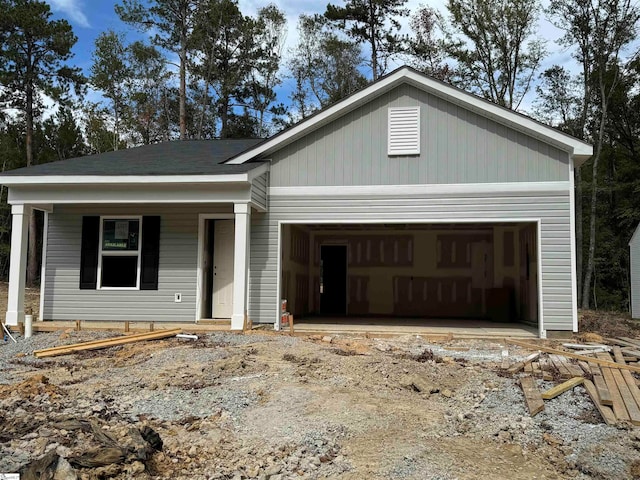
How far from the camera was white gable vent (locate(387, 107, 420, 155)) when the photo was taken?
10852 mm

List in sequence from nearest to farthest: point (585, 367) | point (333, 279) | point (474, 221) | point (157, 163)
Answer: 1. point (585, 367)
2. point (474, 221)
3. point (157, 163)
4. point (333, 279)

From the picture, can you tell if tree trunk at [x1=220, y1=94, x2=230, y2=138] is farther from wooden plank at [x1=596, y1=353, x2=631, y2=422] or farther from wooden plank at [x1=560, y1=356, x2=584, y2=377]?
wooden plank at [x1=596, y1=353, x2=631, y2=422]

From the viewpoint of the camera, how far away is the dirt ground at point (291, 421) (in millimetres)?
4078

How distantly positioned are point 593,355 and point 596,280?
2271cm

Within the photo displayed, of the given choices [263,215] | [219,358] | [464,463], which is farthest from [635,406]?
[263,215]

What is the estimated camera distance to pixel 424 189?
10.8m

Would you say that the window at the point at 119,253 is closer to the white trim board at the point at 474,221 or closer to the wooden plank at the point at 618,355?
the white trim board at the point at 474,221

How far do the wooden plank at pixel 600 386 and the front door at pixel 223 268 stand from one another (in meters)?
7.08

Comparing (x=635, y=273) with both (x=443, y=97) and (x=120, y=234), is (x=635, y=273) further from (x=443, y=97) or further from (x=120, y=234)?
(x=120, y=234)

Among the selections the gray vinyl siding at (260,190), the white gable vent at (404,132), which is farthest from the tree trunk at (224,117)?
the white gable vent at (404,132)

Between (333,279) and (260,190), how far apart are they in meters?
6.44

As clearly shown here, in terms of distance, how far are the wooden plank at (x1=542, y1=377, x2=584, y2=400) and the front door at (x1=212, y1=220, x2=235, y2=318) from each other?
721 cm

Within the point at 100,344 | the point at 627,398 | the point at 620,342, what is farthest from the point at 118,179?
the point at 620,342

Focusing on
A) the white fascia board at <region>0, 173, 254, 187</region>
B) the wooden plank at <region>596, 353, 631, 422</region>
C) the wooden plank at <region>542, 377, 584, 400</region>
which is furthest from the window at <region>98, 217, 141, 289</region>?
the wooden plank at <region>596, 353, 631, 422</region>
